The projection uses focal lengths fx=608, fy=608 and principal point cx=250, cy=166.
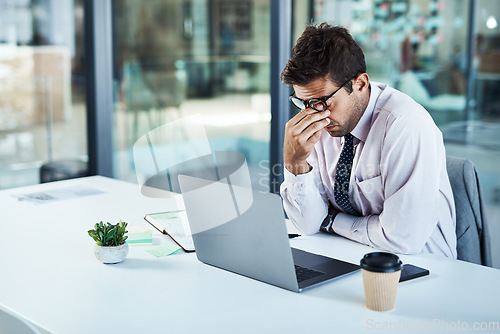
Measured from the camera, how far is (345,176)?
1957 millimetres

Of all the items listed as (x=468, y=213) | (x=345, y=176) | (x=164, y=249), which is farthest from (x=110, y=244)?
(x=468, y=213)

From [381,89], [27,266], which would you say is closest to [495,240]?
[381,89]

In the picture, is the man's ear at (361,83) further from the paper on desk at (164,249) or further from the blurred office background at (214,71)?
the blurred office background at (214,71)

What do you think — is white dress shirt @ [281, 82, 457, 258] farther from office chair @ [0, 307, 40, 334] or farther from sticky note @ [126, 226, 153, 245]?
office chair @ [0, 307, 40, 334]

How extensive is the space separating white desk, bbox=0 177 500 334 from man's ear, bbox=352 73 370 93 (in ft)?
1.58

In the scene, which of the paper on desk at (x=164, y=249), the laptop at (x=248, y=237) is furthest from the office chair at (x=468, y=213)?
the paper on desk at (x=164, y=249)

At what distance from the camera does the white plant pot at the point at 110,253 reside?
1595mm

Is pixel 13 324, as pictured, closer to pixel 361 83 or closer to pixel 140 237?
pixel 140 237

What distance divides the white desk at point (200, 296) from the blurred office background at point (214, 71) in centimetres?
144

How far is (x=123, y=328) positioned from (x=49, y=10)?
3235mm

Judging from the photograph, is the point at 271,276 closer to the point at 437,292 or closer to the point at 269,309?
the point at 269,309

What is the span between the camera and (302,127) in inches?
74.0

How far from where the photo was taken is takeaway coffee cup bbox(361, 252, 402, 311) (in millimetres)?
1251

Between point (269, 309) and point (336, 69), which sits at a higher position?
point (336, 69)
